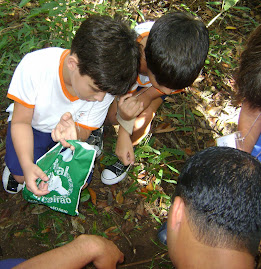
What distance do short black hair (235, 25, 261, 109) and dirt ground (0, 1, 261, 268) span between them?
0.43m

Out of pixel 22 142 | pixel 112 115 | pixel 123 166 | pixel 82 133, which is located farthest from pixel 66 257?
pixel 112 115

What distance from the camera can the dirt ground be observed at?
7.50 ft

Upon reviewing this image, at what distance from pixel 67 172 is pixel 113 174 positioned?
814 millimetres

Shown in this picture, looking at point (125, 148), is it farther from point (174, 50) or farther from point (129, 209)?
point (174, 50)

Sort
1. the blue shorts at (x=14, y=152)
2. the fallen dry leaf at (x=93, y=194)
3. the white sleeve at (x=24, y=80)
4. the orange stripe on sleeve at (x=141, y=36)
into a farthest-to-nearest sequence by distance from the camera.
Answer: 1. the fallen dry leaf at (x=93, y=194)
2. the blue shorts at (x=14, y=152)
3. the orange stripe on sleeve at (x=141, y=36)
4. the white sleeve at (x=24, y=80)

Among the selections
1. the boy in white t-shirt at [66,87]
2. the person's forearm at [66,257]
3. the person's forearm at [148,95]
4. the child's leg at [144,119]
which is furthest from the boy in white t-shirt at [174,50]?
the person's forearm at [66,257]

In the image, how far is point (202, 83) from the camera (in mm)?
3426

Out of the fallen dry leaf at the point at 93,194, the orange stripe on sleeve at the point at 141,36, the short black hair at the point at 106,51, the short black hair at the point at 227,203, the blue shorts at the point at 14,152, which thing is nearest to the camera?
the short black hair at the point at 227,203

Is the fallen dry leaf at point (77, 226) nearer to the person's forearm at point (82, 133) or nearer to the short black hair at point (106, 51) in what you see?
the person's forearm at point (82, 133)

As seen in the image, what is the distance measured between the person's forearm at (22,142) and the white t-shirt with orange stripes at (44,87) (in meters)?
0.16

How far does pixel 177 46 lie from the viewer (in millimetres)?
1832

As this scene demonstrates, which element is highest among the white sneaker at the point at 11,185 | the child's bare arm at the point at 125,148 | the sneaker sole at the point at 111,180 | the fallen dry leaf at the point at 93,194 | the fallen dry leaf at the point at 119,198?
the child's bare arm at the point at 125,148

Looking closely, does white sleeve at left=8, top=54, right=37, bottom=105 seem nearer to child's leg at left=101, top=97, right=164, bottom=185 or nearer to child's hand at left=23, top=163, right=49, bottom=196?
child's hand at left=23, top=163, right=49, bottom=196

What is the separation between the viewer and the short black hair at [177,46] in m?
1.83
